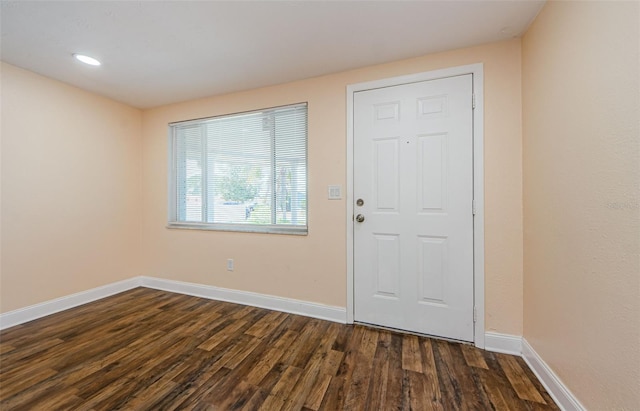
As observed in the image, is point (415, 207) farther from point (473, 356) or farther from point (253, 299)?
point (253, 299)

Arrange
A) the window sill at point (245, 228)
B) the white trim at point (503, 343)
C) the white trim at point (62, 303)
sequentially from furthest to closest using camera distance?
1. the window sill at point (245, 228)
2. the white trim at point (62, 303)
3. the white trim at point (503, 343)

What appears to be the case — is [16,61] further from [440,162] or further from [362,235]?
[440,162]

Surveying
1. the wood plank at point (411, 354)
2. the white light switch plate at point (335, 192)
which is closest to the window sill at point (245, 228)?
the white light switch plate at point (335, 192)

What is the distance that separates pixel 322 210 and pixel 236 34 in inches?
60.7

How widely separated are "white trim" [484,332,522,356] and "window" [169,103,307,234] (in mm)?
1735

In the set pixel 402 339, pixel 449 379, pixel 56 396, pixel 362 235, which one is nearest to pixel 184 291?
pixel 56 396

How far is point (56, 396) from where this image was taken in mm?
1432

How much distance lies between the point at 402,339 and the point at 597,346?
1.17 metres

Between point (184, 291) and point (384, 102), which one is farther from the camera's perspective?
point (184, 291)

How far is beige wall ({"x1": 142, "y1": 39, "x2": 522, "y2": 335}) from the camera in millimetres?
1851

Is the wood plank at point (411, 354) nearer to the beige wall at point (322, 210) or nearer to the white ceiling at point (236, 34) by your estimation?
the beige wall at point (322, 210)

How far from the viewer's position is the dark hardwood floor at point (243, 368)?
4.58 ft

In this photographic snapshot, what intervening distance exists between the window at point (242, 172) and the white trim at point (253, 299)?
695 millimetres

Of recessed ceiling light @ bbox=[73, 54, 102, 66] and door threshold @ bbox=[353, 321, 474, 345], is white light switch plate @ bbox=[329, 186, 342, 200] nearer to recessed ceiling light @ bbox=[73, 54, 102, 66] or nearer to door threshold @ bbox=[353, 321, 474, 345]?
door threshold @ bbox=[353, 321, 474, 345]
